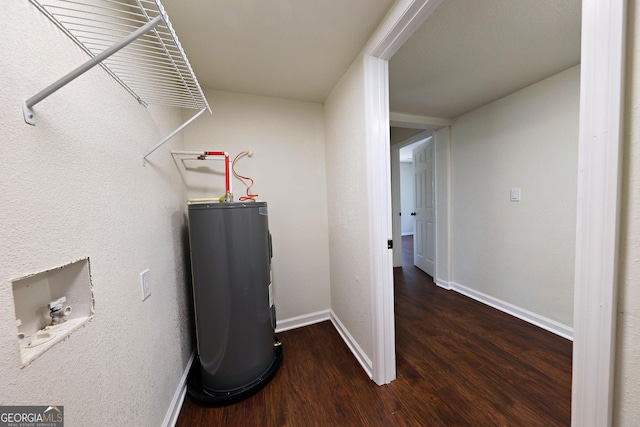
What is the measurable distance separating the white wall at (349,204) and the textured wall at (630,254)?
3.23 feet

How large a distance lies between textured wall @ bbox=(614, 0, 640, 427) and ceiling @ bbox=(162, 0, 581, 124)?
3.46 ft

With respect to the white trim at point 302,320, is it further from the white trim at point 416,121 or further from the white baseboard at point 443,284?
the white trim at point 416,121

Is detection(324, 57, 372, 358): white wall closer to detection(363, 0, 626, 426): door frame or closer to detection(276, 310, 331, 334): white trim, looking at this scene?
detection(276, 310, 331, 334): white trim

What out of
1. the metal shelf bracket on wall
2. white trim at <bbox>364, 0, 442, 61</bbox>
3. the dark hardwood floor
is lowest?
the dark hardwood floor

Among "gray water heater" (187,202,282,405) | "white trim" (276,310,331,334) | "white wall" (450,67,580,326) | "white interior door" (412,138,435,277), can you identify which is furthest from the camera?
"white interior door" (412,138,435,277)

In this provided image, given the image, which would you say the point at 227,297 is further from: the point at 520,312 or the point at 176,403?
the point at 520,312

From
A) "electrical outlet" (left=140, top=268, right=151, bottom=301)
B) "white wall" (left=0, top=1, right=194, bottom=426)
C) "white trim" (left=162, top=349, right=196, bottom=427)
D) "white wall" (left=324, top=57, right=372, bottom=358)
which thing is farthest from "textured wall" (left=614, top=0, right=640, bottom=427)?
"white trim" (left=162, top=349, right=196, bottom=427)

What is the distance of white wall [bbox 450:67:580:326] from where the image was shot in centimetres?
174

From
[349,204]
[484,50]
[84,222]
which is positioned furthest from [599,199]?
[484,50]

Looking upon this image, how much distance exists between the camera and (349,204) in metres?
1.64

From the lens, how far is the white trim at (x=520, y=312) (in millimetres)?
1776

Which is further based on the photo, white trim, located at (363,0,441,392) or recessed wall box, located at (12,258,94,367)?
white trim, located at (363,0,441,392)

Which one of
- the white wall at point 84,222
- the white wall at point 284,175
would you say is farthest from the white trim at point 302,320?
the white wall at point 84,222

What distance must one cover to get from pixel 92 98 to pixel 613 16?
147 cm
